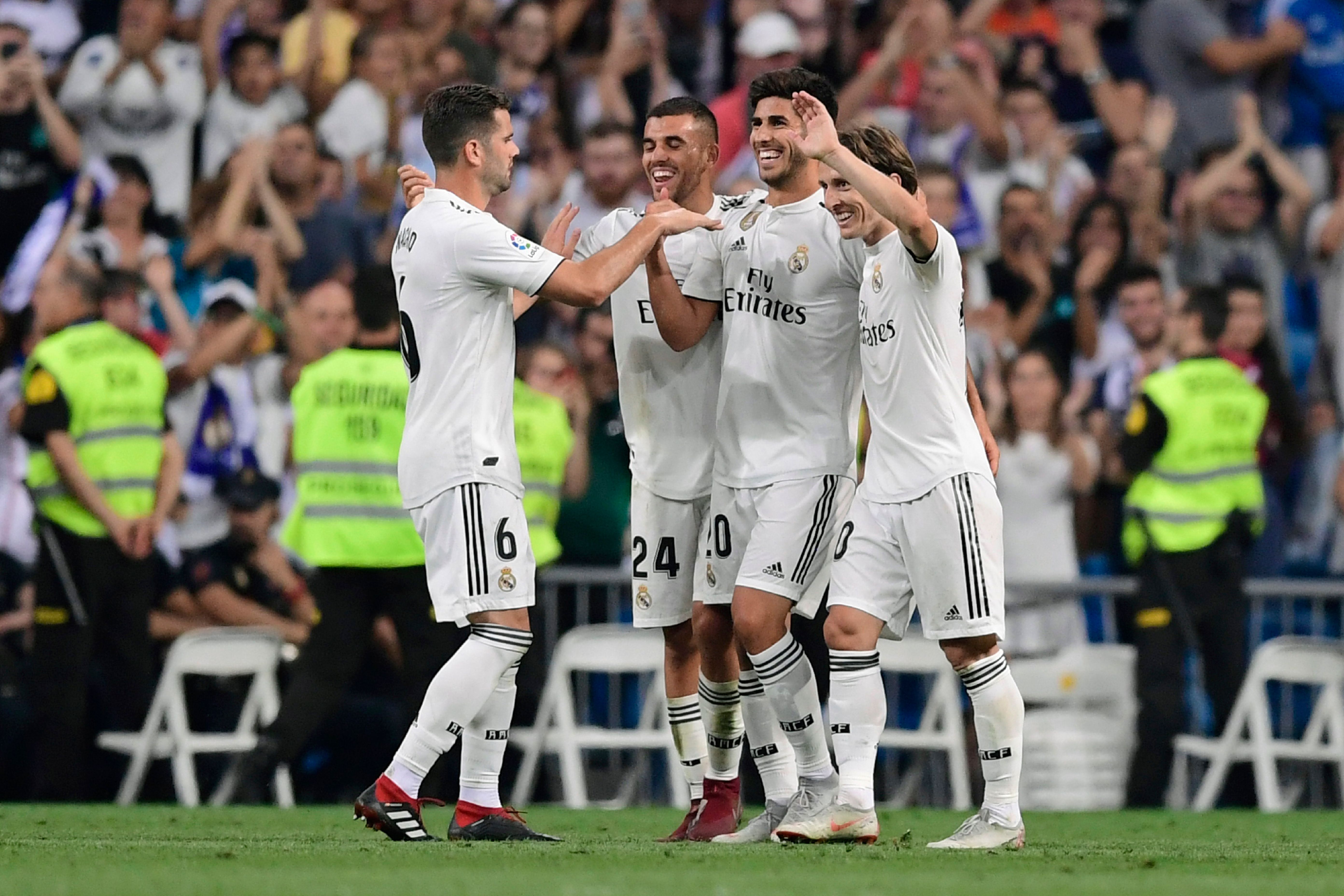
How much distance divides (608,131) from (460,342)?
6106 mm

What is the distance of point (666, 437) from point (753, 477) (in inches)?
21.0

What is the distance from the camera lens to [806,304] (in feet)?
27.2

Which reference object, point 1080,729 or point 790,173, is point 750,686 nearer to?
point 790,173

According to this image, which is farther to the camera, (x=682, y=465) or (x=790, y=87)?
(x=682, y=465)

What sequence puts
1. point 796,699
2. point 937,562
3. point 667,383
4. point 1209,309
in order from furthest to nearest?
point 1209,309
point 667,383
point 796,699
point 937,562

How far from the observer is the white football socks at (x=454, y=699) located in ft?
25.7

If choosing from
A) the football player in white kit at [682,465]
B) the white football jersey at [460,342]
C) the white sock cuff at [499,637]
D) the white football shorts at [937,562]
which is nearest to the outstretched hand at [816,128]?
the football player in white kit at [682,465]

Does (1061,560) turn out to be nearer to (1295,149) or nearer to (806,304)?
(1295,149)

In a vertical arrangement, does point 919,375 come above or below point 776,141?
below

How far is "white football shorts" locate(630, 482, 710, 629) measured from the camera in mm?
8688

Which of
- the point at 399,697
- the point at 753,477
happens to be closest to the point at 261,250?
the point at 399,697

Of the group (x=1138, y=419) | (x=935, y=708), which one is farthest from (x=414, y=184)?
(x=1138, y=419)

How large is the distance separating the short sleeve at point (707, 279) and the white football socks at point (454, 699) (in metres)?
1.63

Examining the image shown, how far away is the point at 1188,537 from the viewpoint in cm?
1259
